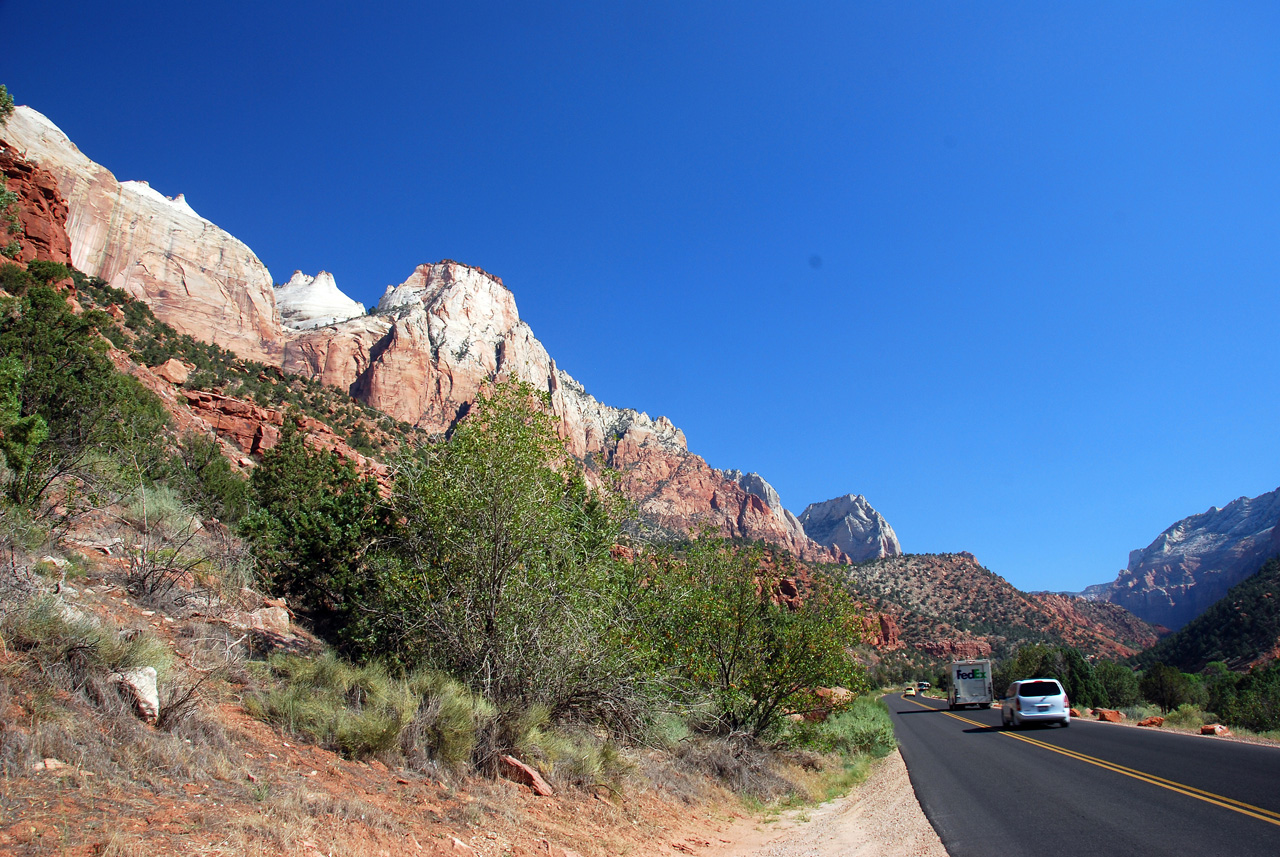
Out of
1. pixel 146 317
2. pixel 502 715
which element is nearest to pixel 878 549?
pixel 146 317

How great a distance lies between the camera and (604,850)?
709 cm

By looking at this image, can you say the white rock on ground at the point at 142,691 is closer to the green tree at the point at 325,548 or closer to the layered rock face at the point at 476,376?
the green tree at the point at 325,548

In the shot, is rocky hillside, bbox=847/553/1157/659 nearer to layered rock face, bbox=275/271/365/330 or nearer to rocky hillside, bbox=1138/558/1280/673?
rocky hillside, bbox=1138/558/1280/673

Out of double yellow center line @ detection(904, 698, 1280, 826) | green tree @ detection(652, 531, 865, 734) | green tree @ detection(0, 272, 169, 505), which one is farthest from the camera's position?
green tree @ detection(652, 531, 865, 734)

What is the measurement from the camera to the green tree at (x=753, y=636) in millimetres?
13344

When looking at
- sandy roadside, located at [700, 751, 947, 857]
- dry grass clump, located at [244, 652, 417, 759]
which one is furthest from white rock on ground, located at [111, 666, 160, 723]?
sandy roadside, located at [700, 751, 947, 857]

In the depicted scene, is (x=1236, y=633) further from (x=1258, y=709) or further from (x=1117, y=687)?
(x=1258, y=709)

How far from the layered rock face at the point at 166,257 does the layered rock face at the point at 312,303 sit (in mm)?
14461

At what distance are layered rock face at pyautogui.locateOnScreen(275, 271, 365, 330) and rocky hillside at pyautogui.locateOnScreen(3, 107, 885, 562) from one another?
0.39 m

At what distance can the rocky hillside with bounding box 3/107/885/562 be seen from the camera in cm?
7919

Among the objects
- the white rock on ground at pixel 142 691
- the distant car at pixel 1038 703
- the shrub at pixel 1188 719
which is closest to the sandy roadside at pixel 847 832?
the white rock on ground at pixel 142 691

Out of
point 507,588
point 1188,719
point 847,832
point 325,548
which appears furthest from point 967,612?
point 507,588

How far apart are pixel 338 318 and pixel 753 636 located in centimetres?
12691

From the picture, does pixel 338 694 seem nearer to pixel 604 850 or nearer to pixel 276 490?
pixel 604 850
